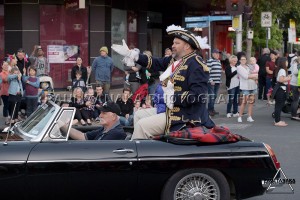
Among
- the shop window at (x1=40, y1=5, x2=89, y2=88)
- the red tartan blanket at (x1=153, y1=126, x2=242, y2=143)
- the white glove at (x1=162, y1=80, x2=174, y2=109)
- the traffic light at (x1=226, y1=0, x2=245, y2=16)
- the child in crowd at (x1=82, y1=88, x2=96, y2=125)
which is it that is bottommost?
the child in crowd at (x1=82, y1=88, x2=96, y2=125)

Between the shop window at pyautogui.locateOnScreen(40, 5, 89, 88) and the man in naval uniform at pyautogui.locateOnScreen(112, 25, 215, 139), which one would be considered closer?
the man in naval uniform at pyautogui.locateOnScreen(112, 25, 215, 139)

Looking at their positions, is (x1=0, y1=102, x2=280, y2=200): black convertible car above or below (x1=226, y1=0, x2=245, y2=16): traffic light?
below

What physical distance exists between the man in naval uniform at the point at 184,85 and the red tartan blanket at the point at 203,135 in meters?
0.25

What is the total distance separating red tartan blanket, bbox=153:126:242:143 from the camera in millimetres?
6285

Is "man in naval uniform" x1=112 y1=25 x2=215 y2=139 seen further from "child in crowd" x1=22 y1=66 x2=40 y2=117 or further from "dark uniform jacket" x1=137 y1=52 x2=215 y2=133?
"child in crowd" x1=22 y1=66 x2=40 y2=117

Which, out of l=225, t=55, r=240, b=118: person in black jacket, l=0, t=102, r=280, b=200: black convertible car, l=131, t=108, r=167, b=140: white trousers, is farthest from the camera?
l=225, t=55, r=240, b=118: person in black jacket

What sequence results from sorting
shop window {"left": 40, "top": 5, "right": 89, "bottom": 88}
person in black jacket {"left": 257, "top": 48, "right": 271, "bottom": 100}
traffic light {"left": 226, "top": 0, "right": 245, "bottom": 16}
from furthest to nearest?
shop window {"left": 40, "top": 5, "right": 89, "bottom": 88} → person in black jacket {"left": 257, "top": 48, "right": 271, "bottom": 100} → traffic light {"left": 226, "top": 0, "right": 245, "bottom": 16}

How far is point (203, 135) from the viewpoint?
630 cm

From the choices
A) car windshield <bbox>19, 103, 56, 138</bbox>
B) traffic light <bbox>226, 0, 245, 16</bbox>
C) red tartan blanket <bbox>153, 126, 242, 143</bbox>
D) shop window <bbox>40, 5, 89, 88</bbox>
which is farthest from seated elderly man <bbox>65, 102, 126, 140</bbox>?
shop window <bbox>40, 5, 89, 88</bbox>

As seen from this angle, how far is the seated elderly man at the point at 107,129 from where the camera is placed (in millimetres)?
6645

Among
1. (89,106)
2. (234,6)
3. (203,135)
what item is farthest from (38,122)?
(234,6)

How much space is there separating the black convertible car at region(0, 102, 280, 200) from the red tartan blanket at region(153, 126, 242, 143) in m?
0.06

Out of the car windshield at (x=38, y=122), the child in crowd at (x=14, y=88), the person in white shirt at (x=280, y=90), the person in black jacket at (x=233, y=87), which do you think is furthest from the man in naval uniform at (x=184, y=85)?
the person in black jacket at (x=233, y=87)

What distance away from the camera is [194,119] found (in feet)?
22.2
